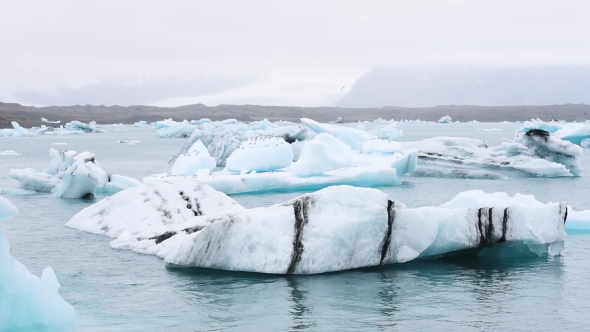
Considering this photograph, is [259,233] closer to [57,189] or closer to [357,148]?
[57,189]

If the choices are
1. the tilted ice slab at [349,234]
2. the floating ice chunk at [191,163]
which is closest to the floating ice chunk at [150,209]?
the tilted ice slab at [349,234]

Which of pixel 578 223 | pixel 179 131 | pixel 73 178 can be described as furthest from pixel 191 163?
pixel 179 131

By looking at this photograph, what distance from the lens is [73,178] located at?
1634 cm

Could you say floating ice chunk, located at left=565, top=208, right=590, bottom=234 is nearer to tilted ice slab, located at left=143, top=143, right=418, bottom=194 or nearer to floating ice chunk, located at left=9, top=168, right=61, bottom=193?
tilted ice slab, located at left=143, top=143, right=418, bottom=194

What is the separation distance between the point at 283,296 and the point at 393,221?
1913mm

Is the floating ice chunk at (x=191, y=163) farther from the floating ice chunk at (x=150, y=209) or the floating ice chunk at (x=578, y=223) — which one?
the floating ice chunk at (x=578, y=223)

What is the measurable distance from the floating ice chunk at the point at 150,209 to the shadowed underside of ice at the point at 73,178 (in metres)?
3.79

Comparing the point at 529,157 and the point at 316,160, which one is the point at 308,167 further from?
the point at 529,157

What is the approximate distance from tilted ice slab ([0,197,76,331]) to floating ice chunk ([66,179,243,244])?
426cm

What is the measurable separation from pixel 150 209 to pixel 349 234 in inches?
169

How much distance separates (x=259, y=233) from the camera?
851 centimetres


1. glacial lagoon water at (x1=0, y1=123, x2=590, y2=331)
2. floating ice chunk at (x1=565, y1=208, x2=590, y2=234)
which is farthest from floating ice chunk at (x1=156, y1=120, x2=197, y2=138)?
floating ice chunk at (x1=565, y1=208, x2=590, y2=234)

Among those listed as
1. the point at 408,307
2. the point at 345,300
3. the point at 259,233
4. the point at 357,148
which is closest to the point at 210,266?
the point at 259,233

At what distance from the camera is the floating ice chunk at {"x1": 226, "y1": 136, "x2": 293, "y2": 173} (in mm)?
21094
